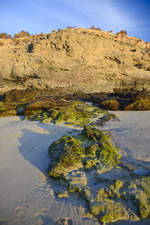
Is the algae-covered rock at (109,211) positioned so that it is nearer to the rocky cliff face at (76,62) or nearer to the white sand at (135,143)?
the white sand at (135,143)

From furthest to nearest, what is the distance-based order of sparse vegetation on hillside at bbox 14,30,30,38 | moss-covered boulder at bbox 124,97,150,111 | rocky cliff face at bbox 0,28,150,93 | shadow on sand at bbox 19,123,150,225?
sparse vegetation on hillside at bbox 14,30,30,38
rocky cliff face at bbox 0,28,150,93
moss-covered boulder at bbox 124,97,150,111
shadow on sand at bbox 19,123,150,225

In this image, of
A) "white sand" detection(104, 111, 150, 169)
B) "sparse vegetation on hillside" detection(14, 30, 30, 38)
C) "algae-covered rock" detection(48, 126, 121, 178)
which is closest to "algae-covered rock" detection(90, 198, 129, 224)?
"algae-covered rock" detection(48, 126, 121, 178)

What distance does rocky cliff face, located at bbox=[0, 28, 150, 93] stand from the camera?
9844 mm

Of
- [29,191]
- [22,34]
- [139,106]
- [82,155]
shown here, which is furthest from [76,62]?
[29,191]

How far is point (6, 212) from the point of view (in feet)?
3.79

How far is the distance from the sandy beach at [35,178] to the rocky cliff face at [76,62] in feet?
26.3

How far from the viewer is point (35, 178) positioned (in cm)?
154

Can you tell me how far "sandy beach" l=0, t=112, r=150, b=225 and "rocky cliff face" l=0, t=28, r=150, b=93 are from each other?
8.01 m

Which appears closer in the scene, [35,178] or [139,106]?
[35,178]

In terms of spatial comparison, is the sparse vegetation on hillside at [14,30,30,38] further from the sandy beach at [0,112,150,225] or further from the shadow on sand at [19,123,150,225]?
the sandy beach at [0,112,150,225]


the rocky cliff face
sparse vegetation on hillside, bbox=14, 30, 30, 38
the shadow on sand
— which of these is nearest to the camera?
the shadow on sand

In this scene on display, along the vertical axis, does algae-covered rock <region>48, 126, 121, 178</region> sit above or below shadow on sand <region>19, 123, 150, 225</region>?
above

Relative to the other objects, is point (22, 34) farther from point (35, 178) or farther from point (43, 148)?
point (35, 178)

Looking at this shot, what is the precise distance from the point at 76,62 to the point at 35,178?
9531mm
